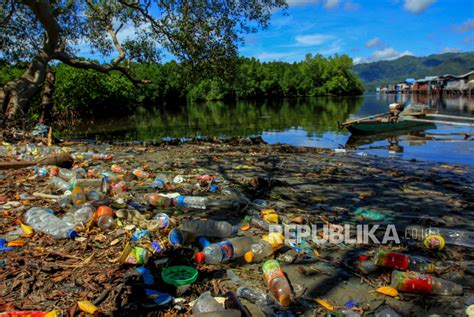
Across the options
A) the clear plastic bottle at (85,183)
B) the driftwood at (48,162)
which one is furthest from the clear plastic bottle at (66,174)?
the clear plastic bottle at (85,183)

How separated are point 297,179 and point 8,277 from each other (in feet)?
16.5

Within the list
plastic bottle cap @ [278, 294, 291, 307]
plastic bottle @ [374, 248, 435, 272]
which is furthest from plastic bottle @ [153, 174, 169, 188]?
plastic bottle @ [374, 248, 435, 272]

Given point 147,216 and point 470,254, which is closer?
point 470,254

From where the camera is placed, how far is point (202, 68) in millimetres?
14578

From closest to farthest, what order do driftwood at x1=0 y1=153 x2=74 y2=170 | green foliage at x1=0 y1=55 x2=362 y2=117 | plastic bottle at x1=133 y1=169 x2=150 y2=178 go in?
plastic bottle at x1=133 y1=169 x2=150 y2=178, driftwood at x1=0 y1=153 x2=74 y2=170, green foliage at x1=0 y1=55 x2=362 y2=117

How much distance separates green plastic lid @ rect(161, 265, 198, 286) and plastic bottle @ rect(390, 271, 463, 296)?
159 centimetres

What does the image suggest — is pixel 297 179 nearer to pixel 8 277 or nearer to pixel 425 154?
pixel 8 277

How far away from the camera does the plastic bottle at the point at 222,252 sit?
3.02 metres

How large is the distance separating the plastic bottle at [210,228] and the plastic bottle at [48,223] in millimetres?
1137

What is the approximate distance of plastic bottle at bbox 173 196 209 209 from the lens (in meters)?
4.53

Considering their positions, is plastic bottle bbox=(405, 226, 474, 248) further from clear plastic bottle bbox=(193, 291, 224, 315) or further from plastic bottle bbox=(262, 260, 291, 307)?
clear plastic bottle bbox=(193, 291, 224, 315)

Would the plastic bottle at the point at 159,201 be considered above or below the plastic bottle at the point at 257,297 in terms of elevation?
above

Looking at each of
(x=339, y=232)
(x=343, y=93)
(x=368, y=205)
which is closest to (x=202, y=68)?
(x=368, y=205)

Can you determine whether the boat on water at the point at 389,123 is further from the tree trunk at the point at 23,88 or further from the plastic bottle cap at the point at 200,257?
the plastic bottle cap at the point at 200,257
